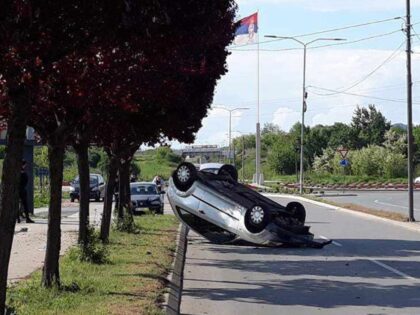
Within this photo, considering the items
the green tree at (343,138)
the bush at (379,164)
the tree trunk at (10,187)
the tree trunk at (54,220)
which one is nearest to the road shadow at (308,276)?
the tree trunk at (54,220)

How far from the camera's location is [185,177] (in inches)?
715

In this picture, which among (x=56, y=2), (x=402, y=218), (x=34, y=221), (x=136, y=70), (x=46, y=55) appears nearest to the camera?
(x=56, y=2)

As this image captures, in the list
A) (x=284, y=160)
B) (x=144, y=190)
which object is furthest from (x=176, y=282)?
(x=284, y=160)

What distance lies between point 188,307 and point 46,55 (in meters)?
4.62

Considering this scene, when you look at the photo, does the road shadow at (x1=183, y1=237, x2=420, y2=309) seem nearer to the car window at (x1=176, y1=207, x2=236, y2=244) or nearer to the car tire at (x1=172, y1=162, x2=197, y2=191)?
the car window at (x1=176, y1=207, x2=236, y2=244)

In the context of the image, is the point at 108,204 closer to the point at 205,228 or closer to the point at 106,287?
the point at 205,228

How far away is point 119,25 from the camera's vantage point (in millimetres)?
6480

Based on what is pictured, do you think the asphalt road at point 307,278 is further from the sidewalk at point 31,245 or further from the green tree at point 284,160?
the green tree at point 284,160

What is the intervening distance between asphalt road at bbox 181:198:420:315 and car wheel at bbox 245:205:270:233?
0.61 m

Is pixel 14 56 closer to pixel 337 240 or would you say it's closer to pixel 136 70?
pixel 136 70

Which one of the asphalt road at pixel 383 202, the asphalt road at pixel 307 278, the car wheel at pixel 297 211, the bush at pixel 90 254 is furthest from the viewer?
the asphalt road at pixel 383 202

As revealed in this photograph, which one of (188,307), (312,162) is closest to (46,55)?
(188,307)

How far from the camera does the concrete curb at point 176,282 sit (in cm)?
950

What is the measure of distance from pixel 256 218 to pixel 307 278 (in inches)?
149
